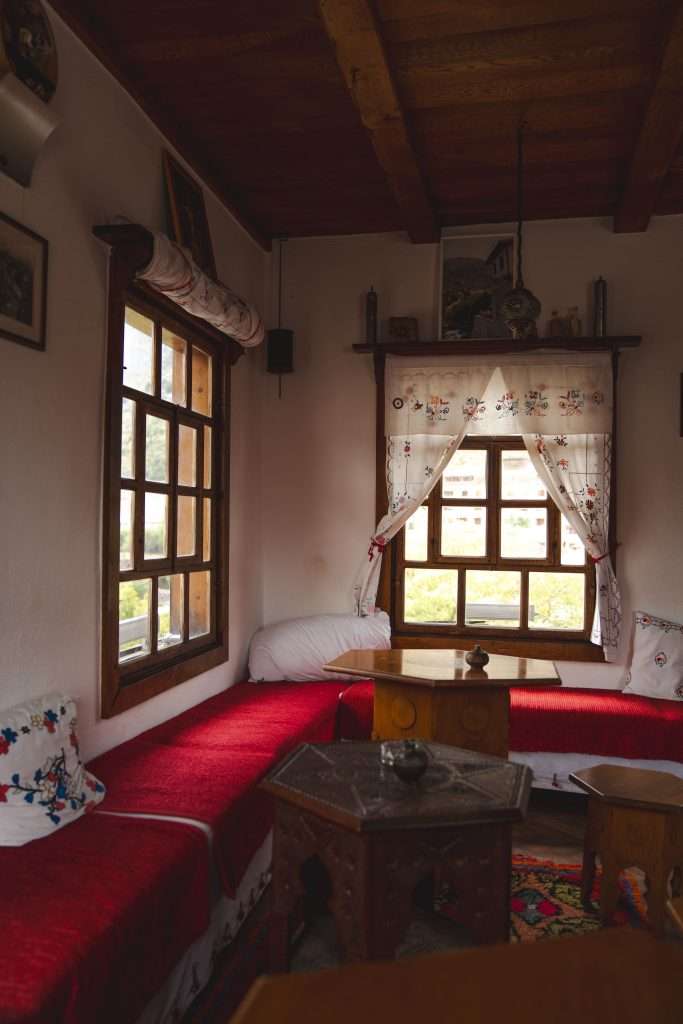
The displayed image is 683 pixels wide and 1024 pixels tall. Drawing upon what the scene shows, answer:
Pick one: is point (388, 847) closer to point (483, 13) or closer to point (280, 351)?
point (483, 13)

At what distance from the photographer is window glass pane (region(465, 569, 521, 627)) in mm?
4809

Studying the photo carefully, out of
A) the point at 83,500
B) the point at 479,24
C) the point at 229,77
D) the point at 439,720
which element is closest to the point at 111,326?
the point at 83,500

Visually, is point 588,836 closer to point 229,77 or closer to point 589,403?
point 589,403

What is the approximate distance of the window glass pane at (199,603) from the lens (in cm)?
413

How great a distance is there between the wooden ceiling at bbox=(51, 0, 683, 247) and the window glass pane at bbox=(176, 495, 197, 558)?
5.64 ft

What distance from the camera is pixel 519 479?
189 inches

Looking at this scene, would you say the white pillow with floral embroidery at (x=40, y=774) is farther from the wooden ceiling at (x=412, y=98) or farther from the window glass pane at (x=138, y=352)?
the wooden ceiling at (x=412, y=98)

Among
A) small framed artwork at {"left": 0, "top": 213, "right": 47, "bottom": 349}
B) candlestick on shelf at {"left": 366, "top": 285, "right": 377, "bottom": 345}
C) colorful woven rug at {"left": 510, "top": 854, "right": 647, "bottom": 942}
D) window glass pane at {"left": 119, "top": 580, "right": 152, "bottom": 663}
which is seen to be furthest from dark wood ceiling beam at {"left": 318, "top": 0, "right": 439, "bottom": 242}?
colorful woven rug at {"left": 510, "top": 854, "right": 647, "bottom": 942}

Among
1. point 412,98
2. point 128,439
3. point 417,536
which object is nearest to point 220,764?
point 128,439

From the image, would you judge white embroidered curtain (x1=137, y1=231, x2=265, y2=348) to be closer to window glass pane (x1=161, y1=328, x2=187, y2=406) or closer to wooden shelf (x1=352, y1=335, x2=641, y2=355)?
window glass pane (x1=161, y1=328, x2=187, y2=406)

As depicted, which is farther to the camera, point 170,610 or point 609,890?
point 170,610

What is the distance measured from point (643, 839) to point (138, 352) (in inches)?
112

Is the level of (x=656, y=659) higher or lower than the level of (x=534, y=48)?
lower

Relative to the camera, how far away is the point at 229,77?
3252 mm
